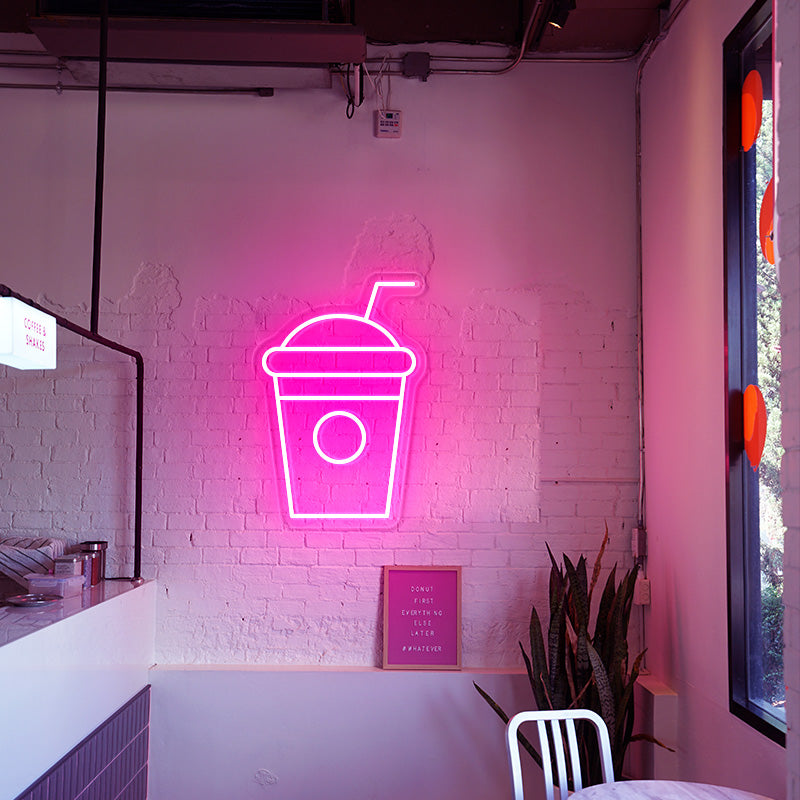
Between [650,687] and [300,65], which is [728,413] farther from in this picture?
[300,65]

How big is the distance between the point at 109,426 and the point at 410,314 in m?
1.56

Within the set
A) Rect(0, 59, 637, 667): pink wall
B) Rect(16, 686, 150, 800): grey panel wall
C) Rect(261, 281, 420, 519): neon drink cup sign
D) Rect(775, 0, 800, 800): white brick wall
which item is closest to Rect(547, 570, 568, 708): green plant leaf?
Rect(0, 59, 637, 667): pink wall

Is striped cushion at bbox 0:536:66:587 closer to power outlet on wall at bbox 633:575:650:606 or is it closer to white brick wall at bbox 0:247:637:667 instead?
white brick wall at bbox 0:247:637:667

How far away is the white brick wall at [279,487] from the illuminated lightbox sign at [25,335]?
1.35 meters

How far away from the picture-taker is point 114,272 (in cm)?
400

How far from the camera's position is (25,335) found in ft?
7.95

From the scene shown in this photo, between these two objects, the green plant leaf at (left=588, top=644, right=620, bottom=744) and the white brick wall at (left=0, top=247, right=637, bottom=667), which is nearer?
the green plant leaf at (left=588, top=644, right=620, bottom=744)

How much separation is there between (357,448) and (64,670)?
1.62 meters

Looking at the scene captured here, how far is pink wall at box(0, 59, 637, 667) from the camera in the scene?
12.8 ft

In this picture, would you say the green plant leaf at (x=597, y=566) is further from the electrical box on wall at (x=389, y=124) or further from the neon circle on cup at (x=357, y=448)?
the electrical box on wall at (x=389, y=124)

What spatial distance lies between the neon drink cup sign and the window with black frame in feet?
4.98

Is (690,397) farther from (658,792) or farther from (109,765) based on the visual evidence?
(109,765)

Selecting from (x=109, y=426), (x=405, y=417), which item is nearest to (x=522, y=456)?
(x=405, y=417)

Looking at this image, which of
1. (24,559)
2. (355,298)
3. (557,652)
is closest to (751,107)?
(355,298)
